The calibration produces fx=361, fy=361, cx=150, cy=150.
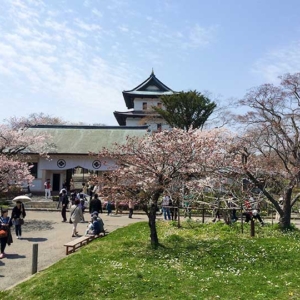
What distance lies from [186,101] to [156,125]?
1200 cm

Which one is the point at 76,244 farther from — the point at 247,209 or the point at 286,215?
the point at 286,215

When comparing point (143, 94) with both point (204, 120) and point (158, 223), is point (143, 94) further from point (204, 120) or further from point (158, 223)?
point (158, 223)

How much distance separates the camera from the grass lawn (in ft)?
24.4

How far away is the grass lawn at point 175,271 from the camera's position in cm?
744

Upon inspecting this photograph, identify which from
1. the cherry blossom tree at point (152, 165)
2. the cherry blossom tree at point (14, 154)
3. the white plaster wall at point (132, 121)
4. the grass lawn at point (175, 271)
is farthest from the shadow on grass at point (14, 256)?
the white plaster wall at point (132, 121)

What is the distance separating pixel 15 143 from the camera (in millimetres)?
26219

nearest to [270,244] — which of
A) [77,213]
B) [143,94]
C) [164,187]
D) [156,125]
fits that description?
[164,187]

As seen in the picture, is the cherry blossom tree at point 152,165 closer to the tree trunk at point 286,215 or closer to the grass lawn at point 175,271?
the grass lawn at point 175,271

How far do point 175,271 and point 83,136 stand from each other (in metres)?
Result: 30.8

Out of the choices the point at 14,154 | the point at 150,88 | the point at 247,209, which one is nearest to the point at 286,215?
the point at 247,209

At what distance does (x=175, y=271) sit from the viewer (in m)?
8.80

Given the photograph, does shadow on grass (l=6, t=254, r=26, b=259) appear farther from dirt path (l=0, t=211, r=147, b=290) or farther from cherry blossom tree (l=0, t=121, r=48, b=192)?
cherry blossom tree (l=0, t=121, r=48, b=192)

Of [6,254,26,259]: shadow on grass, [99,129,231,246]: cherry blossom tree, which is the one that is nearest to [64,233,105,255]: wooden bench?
[6,254,26,259]: shadow on grass

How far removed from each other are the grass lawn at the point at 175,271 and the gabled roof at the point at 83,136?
78.7 ft
